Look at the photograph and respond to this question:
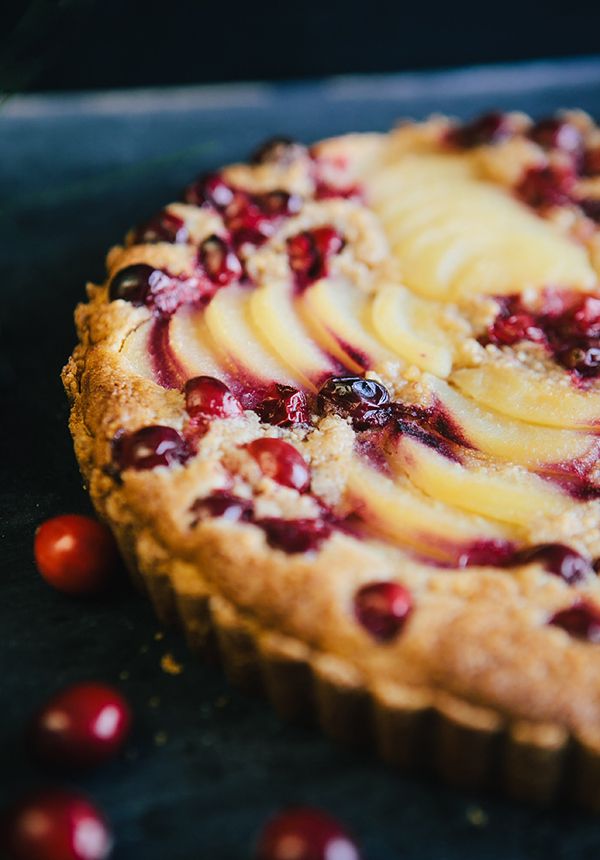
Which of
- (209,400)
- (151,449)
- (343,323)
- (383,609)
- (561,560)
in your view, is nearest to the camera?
(383,609)

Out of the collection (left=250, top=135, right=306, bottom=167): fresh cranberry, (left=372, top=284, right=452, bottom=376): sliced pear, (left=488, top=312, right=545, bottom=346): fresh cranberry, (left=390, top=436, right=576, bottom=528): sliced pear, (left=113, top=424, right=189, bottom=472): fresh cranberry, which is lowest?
(left=390, top=436, right=576, bottom=528): sliced pear

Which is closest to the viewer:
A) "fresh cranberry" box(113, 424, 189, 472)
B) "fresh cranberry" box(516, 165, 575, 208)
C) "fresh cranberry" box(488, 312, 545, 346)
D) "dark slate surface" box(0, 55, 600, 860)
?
"dark slate surface" box(0, 55, 600, 860)

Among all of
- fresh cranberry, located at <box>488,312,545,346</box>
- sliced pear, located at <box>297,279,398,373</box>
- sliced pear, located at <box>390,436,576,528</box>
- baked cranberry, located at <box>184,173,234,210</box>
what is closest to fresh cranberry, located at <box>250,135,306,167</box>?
baked cranberry, located at <box>184,173,234,210</box>

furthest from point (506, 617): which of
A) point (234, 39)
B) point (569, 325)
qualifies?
point (234, 39)

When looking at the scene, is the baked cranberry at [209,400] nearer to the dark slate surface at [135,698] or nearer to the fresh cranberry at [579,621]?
the dark slate surface at [135,698]

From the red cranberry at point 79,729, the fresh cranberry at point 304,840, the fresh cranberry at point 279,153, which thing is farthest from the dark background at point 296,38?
the fresh cranberry at point 304,840

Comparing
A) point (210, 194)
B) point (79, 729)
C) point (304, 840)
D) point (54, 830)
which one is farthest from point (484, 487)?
point (210, 194)

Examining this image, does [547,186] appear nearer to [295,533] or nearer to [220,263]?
[220,263]

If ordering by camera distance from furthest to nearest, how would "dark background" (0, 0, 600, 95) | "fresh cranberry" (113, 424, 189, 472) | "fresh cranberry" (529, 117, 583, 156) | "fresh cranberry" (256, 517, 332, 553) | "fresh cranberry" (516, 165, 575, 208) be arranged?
"dark background" (0, 0, 600, 95) → "fresh cranberry" (529, 117, 583, 156) → "fresh cranberry" (516, 165, 575, 208) → "fresh cranberry" (113, 424, 189, 472) → "fresh cranberry" (256, 517, 332, 553)

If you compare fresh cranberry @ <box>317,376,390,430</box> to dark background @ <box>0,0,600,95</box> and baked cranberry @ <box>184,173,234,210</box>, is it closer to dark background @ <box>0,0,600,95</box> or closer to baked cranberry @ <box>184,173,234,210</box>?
baked cranberry @ <box>184,173,234,210</box>
